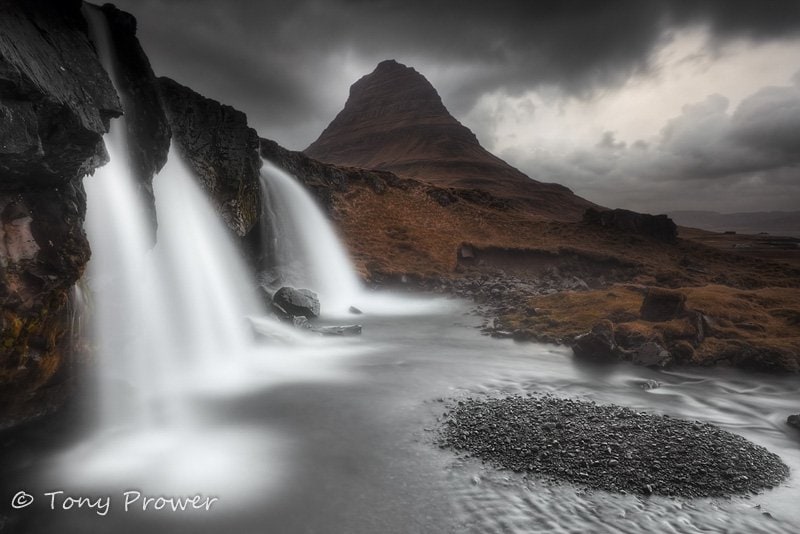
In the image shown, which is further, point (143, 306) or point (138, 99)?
point (138, 99)

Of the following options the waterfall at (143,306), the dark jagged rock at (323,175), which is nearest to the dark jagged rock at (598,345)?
the waterfall at (143,306)

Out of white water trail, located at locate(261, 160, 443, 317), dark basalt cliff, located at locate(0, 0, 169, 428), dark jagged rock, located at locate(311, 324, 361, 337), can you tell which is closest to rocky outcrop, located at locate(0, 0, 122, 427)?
dark basalt cliff, located at locate(0, 0, 169, 428)

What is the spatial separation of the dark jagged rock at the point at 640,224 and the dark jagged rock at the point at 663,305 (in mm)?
44230

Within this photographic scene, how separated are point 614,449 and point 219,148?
3083 cm

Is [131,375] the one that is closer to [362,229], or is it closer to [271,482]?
[271,482]

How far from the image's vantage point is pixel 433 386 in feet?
59.0

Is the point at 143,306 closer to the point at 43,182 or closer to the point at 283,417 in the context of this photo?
the point at 43,182

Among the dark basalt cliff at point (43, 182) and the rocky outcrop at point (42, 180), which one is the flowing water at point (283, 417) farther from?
the rocky outcrop at point (42, 180)

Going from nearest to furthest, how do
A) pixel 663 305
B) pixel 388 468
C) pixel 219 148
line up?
pixel 388 468 < pixel 663 305 < pixel 219 148

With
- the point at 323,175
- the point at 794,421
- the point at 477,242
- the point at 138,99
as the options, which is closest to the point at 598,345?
the point at 794,421

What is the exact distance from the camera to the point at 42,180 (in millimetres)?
10898

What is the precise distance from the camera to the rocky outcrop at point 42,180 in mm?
9469

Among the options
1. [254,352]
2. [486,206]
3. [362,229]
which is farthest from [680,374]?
[486,206]

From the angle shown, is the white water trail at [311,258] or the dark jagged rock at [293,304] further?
the white water trail at [311,258]
